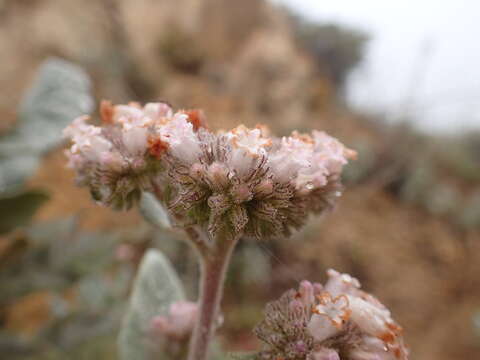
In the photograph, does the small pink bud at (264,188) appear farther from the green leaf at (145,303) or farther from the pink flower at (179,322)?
the green leaf at (145,303)

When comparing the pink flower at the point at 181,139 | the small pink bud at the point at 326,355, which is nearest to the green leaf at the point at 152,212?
the pink flower at the point at 181,139

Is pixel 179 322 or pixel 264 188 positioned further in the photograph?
pixel 179 322

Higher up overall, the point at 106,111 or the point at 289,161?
the point at 106,111

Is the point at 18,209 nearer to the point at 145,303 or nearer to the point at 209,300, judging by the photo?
the point at 145,303

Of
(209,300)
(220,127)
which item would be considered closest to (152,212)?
(209,300)

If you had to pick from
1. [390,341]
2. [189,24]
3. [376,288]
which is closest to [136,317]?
[390,341]

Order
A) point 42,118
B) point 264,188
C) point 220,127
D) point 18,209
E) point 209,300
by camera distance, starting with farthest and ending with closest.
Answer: point 220,127, point 42,118, point 18,209, point 209,300, point 264,188
